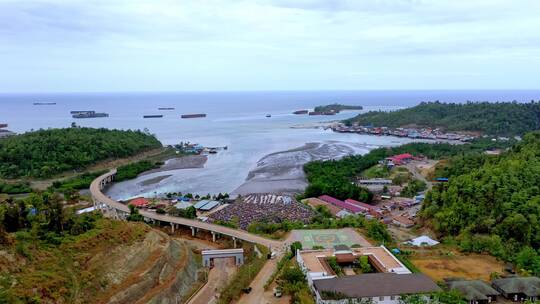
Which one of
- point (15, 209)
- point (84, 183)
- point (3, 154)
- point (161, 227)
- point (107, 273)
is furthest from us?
point (3, 154)

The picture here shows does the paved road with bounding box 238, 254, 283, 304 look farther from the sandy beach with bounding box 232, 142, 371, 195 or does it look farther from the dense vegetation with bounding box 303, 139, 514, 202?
the sandy beach with bounding box 232, 142, 371, 195

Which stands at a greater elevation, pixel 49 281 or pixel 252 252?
pixel 49 281

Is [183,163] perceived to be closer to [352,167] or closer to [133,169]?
[133,169]

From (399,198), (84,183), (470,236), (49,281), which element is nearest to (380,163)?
(399,198)

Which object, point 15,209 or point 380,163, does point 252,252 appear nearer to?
point 15,209

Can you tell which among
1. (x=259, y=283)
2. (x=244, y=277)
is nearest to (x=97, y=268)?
(x=244, y=277)

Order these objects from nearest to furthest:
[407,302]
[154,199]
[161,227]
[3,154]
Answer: [407,302], [161,227], [154,199], [3,154]

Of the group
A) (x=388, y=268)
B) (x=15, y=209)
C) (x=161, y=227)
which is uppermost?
(x=15, y=209)
